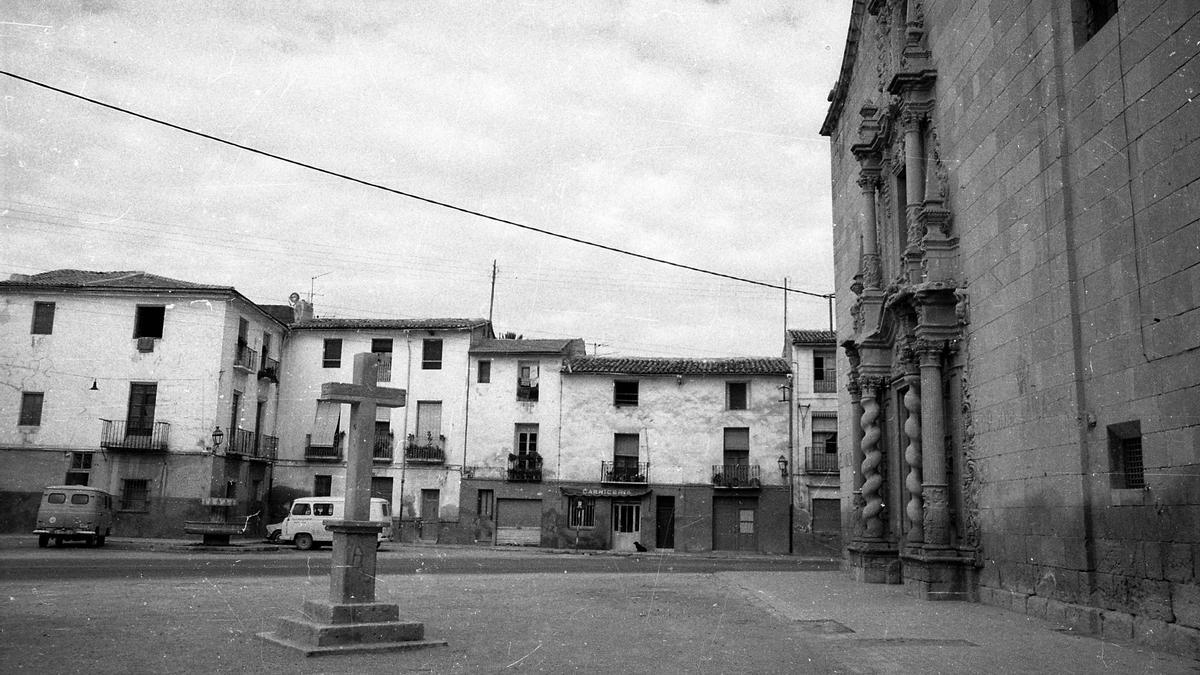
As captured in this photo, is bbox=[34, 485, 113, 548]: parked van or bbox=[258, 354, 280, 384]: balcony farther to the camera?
bbox=[258, 354, 280, 384]: balcony

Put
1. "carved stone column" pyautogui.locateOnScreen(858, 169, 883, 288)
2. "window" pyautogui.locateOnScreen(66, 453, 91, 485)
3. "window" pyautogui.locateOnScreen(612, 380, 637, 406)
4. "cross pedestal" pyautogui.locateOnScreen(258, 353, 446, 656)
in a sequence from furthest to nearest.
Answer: "window" pyautogui.locateOnScreen(612, 380, 637, 406), "window" pyautogui.locateOnScreen(66, 453, 91, 485), "carved stone column" pyautogui.locateOnScreen(858, 169, 883, 288), "cross pedestal" pyautogui.locateOnScreen(258, 353, 446, 656)

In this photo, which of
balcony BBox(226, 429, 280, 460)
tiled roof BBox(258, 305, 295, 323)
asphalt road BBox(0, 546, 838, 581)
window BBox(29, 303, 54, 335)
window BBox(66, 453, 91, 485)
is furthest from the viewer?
tiled roof BBox(258, 305, 295, 323)

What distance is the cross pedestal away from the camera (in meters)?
8.23

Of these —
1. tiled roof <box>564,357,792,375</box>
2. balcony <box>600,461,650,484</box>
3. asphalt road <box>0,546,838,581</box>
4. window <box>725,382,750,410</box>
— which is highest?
tiled roof <box>564,357,792,375</box>

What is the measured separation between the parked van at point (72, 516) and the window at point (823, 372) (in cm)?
2589

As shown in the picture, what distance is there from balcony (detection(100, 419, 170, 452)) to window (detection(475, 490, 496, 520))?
12057 millimetres

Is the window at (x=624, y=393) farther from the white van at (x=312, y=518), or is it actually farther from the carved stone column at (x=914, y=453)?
the carved stone column at (x=914, y=453)

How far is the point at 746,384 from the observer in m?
40.8

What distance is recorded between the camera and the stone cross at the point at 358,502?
875 centimetres

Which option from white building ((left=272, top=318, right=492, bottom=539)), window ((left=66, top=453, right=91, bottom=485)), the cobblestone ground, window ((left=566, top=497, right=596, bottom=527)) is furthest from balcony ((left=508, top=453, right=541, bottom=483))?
the cobblestone ground

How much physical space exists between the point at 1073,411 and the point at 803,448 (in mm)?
29488

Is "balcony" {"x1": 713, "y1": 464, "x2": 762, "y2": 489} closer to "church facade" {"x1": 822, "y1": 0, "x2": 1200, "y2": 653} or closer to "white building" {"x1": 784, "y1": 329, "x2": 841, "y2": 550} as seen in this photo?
"white building" {"x1": 784, "y1": 329, "x2": 841, "y2": 550}

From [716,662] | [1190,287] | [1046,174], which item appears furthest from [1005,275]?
[716,662]

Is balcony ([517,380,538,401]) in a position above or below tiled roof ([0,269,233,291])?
below
